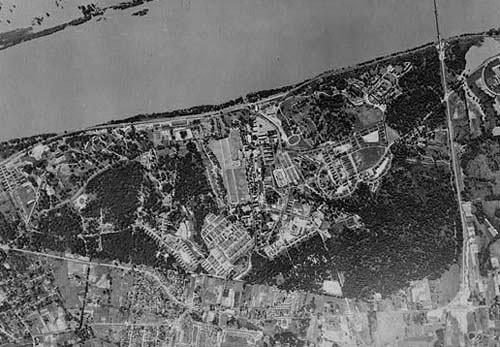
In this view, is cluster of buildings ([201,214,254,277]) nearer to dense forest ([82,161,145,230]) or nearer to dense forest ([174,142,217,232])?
dense forest ([174,142,217,232])

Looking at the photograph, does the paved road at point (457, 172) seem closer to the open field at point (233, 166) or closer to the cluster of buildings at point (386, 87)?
the cluster of buildings at point (386, 87)

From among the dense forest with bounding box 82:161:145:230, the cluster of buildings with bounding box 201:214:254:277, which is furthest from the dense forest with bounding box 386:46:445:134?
the dense forest with bounding box 82:161:145:230

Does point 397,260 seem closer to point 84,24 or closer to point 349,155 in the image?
point 349,155

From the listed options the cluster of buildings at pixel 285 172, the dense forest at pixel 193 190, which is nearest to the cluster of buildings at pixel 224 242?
the dense forest at pixel 193 190

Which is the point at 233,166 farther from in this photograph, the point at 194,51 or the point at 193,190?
the point at 194,51

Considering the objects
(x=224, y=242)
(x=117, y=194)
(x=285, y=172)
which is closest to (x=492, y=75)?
(x=285, y=172)

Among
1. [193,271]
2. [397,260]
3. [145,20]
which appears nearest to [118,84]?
[145,20]
